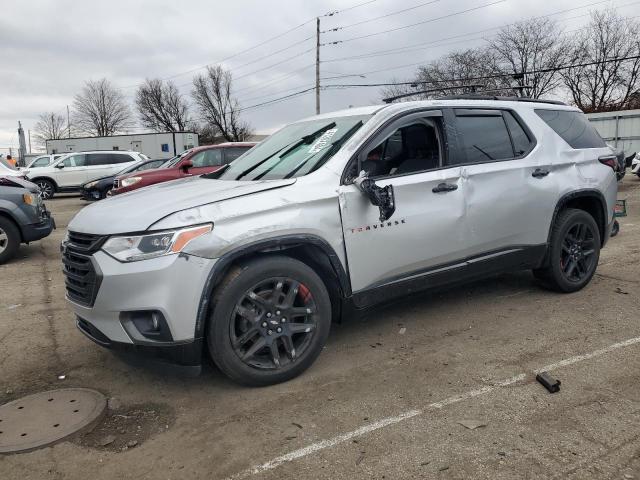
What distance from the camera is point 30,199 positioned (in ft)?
25.7

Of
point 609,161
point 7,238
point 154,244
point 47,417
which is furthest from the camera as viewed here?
point 7,238

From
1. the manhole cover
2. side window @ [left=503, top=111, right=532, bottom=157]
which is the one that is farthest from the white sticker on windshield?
the manhole cover

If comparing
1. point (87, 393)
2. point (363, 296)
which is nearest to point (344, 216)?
point (363, 296)

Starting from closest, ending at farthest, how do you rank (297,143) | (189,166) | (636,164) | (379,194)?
(379,194), (297,143), (189,166), (636,164)

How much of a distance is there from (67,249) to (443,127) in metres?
2.94

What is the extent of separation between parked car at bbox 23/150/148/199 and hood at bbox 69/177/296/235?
1830 cm

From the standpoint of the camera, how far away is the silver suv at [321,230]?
3.08 metres

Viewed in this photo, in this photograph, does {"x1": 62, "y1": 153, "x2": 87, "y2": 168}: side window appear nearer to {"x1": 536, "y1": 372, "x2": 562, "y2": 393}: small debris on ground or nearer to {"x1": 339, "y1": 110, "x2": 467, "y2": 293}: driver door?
{"x1": 339, "y1": 110, "x2": 467, "y2": 293}: driver door

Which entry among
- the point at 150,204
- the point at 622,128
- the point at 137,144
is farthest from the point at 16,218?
the point at 137,144

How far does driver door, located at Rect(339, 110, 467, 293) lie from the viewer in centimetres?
361

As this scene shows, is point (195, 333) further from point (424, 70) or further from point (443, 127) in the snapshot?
point (424, 70)

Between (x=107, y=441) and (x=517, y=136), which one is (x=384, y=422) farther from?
(x=517, y=136)

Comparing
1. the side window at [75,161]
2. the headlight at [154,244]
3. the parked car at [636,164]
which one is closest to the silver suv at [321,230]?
the headlight at [154,244]

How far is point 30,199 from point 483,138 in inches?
263
